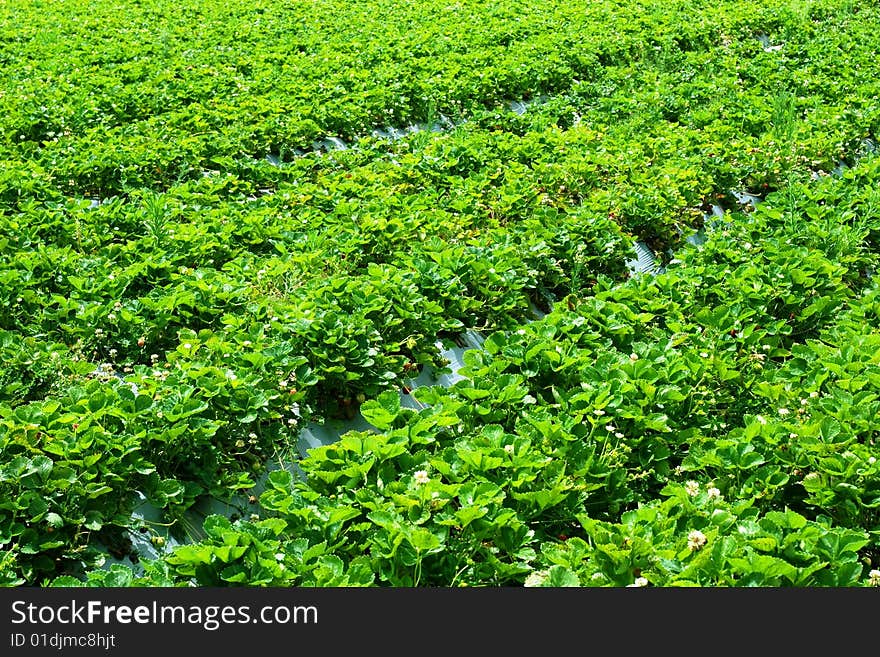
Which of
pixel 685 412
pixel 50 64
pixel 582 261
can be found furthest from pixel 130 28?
pixel 685 412

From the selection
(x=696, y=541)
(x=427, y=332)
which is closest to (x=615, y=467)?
(x=696, y=541)

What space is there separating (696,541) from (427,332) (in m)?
2.06

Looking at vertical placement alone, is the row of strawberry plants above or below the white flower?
below

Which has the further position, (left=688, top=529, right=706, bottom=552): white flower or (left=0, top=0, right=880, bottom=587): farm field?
(left=0, top=0, right=880, bottom=587): farm field

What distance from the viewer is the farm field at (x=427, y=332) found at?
9.48 ft

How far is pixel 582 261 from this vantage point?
5.33 metres

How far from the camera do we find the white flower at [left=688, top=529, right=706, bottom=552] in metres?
2.73

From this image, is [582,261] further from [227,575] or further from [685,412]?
[227,575]

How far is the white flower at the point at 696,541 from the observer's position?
2.73m

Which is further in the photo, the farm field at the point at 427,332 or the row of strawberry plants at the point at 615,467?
the farm field at the point at 427,332

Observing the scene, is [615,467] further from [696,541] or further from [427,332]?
Answer: [427,332]

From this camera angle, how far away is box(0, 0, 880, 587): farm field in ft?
9.48

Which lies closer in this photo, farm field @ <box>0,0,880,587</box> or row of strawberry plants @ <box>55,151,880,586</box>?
row of strawberry plants @ <box>55,151,880,586</box>

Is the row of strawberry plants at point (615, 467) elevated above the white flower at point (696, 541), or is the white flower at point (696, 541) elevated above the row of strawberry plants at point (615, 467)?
the white flower at point (696, 541)
